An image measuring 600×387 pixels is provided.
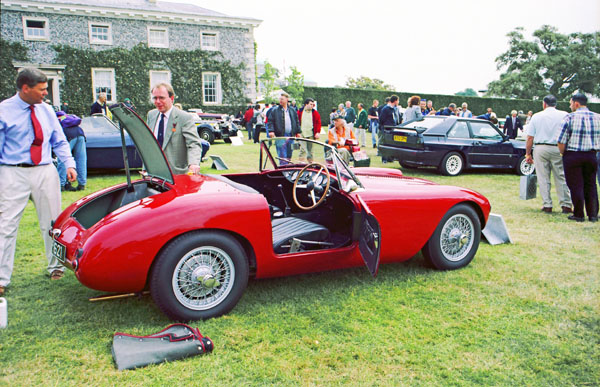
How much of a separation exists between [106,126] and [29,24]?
67.3 ft

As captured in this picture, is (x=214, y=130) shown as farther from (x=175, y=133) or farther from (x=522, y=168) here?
(x=175, y=133)

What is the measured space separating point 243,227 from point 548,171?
6.36m

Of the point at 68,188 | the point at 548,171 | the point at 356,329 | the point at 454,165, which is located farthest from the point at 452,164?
the point at 356,329

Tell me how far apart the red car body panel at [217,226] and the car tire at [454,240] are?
4.2 inches

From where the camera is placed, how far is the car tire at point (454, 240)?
14.9 feet

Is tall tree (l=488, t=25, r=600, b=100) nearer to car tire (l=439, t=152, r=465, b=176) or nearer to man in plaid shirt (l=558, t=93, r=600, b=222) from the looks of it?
car tire (l=439, t=152, r=465, b=176)

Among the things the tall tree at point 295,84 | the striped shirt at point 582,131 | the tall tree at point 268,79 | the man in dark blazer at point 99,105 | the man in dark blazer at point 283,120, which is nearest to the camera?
the striped shirt at point 582,131

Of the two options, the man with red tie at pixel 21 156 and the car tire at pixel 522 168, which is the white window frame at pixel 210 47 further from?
the man with red tie at pixel 21 156

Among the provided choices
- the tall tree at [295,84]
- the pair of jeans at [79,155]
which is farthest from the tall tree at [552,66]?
the pair of jeans at [79,155]

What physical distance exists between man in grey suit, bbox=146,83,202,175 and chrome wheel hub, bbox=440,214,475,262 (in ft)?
8.89

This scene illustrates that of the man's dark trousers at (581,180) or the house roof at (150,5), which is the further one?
the house roof at (150,5)

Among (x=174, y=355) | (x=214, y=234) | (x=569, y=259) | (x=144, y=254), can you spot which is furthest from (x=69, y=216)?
(x=569, y=259)

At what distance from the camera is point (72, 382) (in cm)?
271

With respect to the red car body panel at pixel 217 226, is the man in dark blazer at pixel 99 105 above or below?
above
